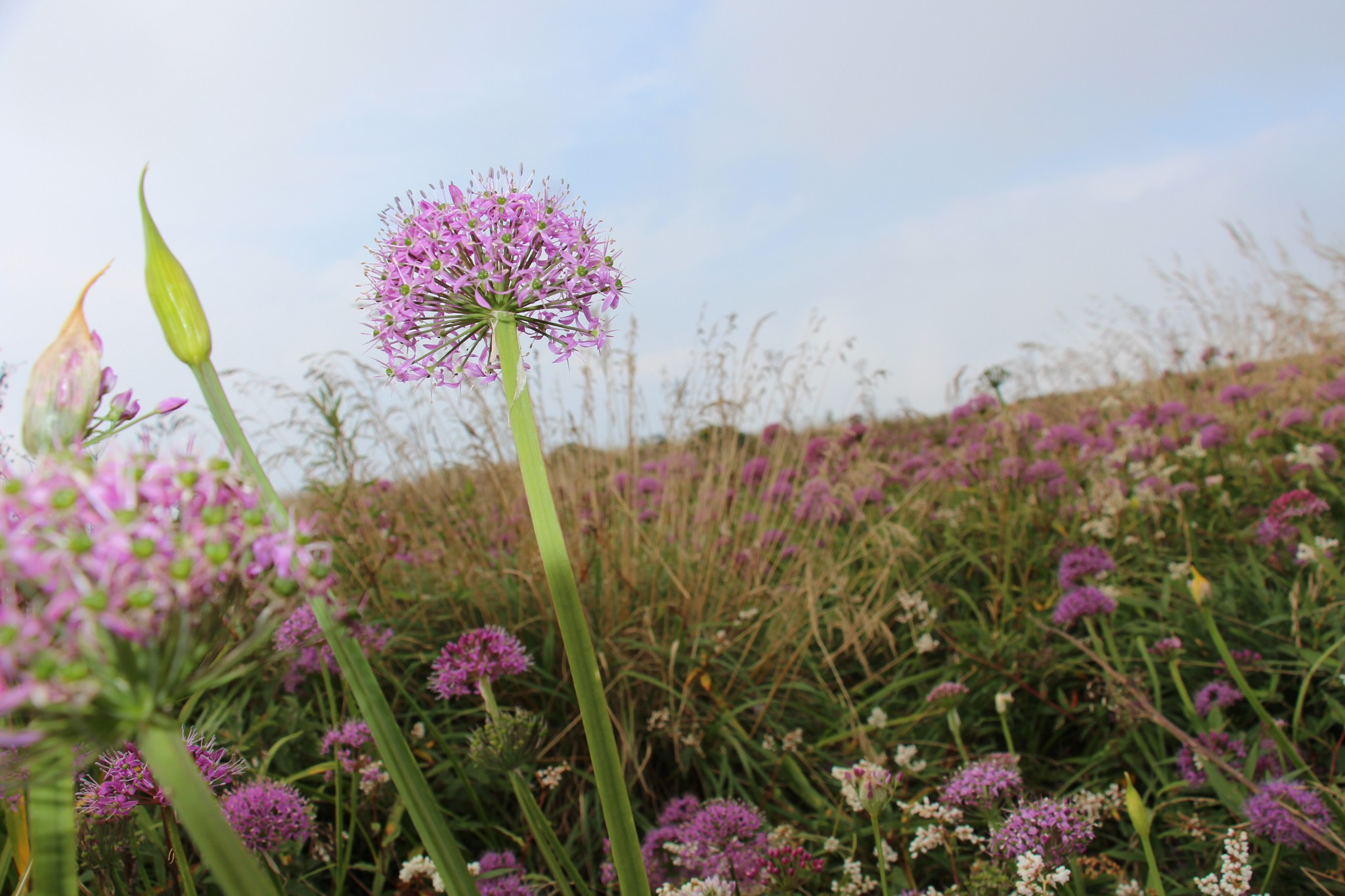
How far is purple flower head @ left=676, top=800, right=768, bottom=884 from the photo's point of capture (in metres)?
1.80

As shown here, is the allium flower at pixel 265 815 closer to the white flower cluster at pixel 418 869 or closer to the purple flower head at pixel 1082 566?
the white flower cluster at pixel 418 869

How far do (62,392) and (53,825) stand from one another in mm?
413

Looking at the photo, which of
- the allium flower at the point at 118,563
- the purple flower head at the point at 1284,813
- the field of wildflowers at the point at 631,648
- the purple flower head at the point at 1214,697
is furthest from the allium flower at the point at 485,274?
the purple flower head at the point at 1214,697

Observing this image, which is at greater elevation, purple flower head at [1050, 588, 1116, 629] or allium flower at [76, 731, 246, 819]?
allium flower at [76, 731, 246, 819]

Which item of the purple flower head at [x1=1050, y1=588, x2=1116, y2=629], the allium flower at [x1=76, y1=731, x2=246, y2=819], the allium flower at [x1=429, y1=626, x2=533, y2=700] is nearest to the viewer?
the allium flower at [x1=76, y1=731, x2=246, y2=819]

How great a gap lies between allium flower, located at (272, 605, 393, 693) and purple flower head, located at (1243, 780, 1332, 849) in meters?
2.13

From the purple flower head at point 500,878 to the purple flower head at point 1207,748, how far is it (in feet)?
5.79

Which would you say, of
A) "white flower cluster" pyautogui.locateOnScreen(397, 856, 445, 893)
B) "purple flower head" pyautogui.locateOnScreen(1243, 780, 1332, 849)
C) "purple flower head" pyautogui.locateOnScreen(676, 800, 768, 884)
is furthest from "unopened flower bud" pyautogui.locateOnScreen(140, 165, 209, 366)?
"purple flower head" pyautogui.locateOnScreen(1243, 780, 1332, 849)

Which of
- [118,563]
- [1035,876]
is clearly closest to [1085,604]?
[1035,876]

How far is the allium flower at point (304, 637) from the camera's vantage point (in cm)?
221

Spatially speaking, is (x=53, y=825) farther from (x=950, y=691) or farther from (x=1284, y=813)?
(x=950, y=691)

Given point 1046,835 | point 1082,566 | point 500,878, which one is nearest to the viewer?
point 1046,835

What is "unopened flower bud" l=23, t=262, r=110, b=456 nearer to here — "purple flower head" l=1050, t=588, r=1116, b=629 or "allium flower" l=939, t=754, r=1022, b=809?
"allium flower" l=939, t=754, r=1022, b=809

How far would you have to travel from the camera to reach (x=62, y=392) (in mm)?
795
